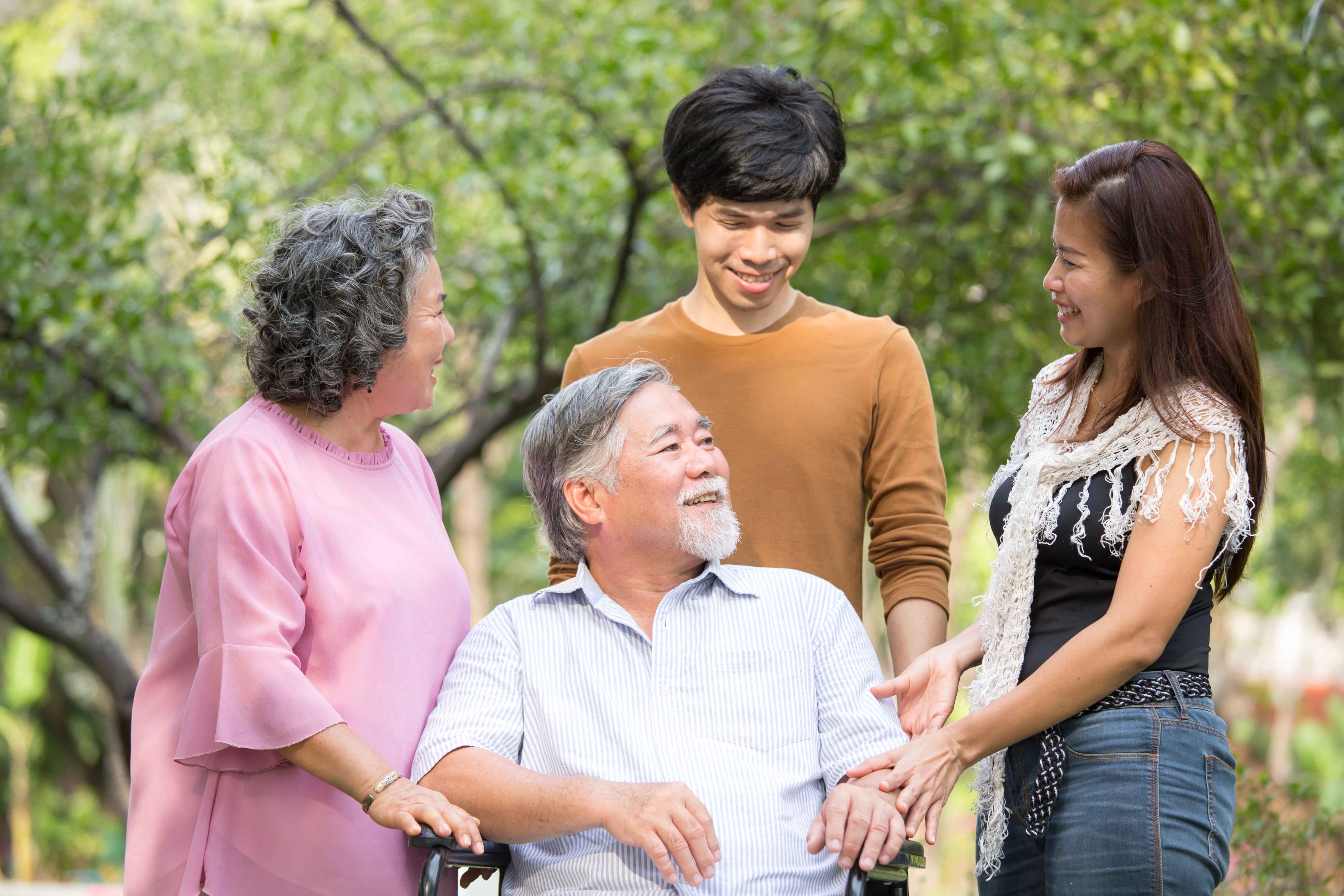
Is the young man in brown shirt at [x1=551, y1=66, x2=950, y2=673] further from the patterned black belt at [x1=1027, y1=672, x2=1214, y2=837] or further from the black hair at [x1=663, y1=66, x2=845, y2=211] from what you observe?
the patterned black belt at [x1=1027, y1=672, x2=1214, y2=837]

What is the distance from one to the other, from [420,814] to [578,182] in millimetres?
3666

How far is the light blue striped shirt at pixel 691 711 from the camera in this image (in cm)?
209

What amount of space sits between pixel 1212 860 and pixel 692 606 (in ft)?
3.13

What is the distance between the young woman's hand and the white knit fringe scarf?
56 millimetres

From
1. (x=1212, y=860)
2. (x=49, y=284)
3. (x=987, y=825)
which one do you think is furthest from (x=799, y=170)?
(x=49, y=284)

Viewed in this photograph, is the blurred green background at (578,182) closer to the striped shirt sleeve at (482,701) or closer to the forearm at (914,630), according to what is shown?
the forearm at (914,630)

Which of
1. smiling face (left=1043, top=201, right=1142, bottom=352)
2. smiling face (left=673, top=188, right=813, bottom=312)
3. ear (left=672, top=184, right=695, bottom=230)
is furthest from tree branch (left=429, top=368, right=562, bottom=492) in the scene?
smiling face (left=1043, top=201, right=1142, bottom=352)

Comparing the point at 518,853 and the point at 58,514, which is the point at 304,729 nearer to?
the point at 518,853

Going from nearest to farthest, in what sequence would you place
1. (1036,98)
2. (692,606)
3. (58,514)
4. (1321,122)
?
(692,606) < (1321,122) < (1036,98) < (58,514)

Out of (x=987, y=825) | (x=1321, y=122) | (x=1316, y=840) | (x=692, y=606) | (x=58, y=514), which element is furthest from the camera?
(x=58, y=514)

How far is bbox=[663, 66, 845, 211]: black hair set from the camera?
2.35 meters

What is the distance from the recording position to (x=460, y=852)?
207 centimetres

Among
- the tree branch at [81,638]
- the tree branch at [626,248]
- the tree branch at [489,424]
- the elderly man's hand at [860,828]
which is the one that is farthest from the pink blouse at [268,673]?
the tree branch at [81,638]

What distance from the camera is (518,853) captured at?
220 centimetres
